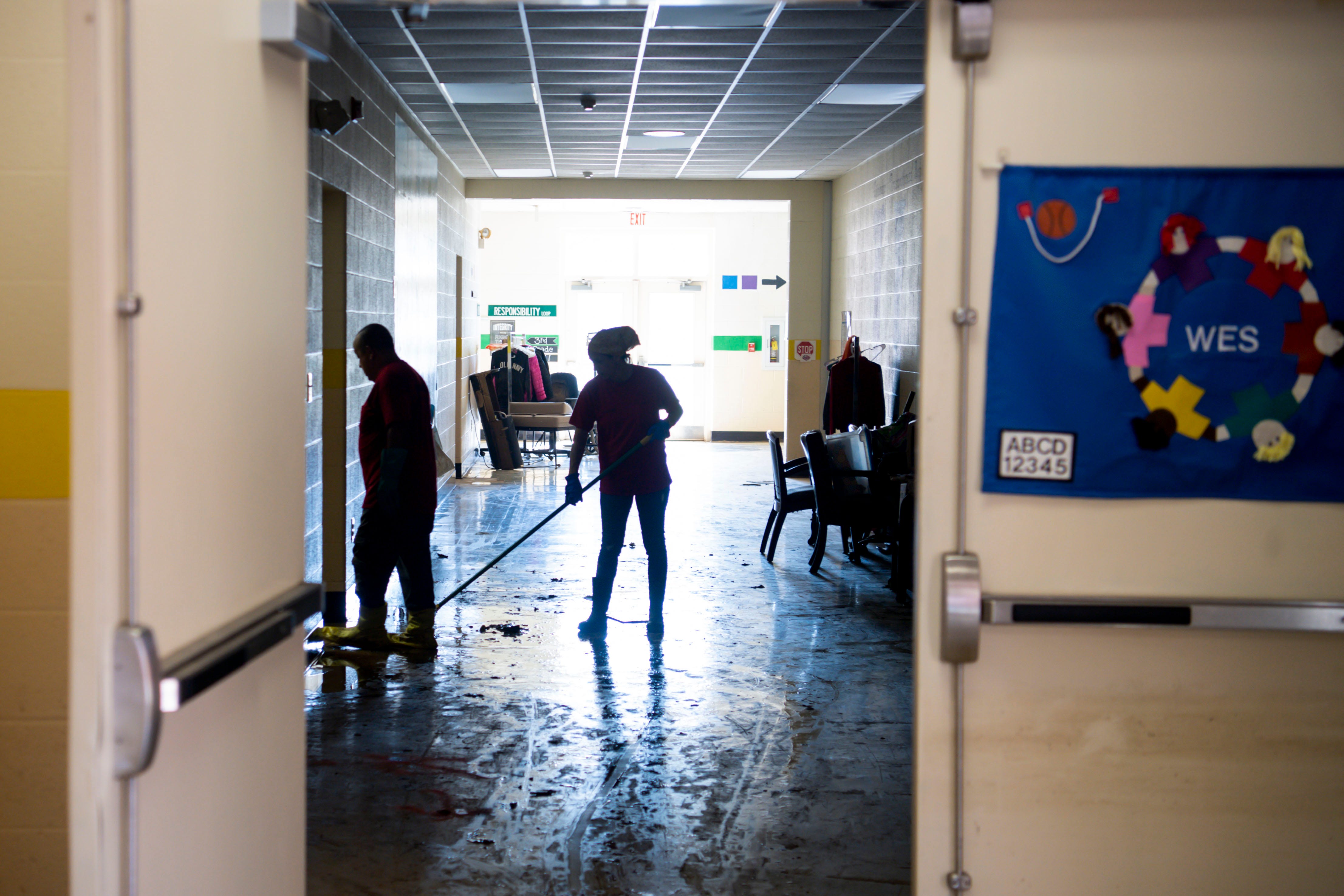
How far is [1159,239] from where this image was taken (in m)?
2.03

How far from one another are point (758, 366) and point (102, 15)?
1386 centimetres

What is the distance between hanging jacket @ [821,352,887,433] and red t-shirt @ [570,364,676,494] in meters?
4.46

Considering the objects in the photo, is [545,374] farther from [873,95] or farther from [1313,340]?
[1313,340]

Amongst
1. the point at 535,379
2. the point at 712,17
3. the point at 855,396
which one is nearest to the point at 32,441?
the point at 712,17

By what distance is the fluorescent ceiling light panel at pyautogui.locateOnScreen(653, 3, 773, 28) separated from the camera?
212 inches

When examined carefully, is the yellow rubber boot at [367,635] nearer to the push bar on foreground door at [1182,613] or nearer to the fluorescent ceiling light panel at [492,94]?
the push bar on foreground door at [1182,613]

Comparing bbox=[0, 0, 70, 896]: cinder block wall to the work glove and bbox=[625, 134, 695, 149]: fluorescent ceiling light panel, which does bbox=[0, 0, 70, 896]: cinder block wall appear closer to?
the work glove

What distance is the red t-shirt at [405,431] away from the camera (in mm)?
4723

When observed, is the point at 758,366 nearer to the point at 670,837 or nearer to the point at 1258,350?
the point at 670,837

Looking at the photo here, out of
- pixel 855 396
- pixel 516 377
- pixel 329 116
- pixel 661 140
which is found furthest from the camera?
pixel 516 377

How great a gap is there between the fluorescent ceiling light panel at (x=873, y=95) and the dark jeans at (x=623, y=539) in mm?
3576

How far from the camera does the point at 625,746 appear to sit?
154 inches

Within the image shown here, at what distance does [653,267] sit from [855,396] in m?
6.41

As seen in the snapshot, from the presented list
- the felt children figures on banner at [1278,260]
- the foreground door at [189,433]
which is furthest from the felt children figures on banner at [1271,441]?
the foreground door at [189,433]
